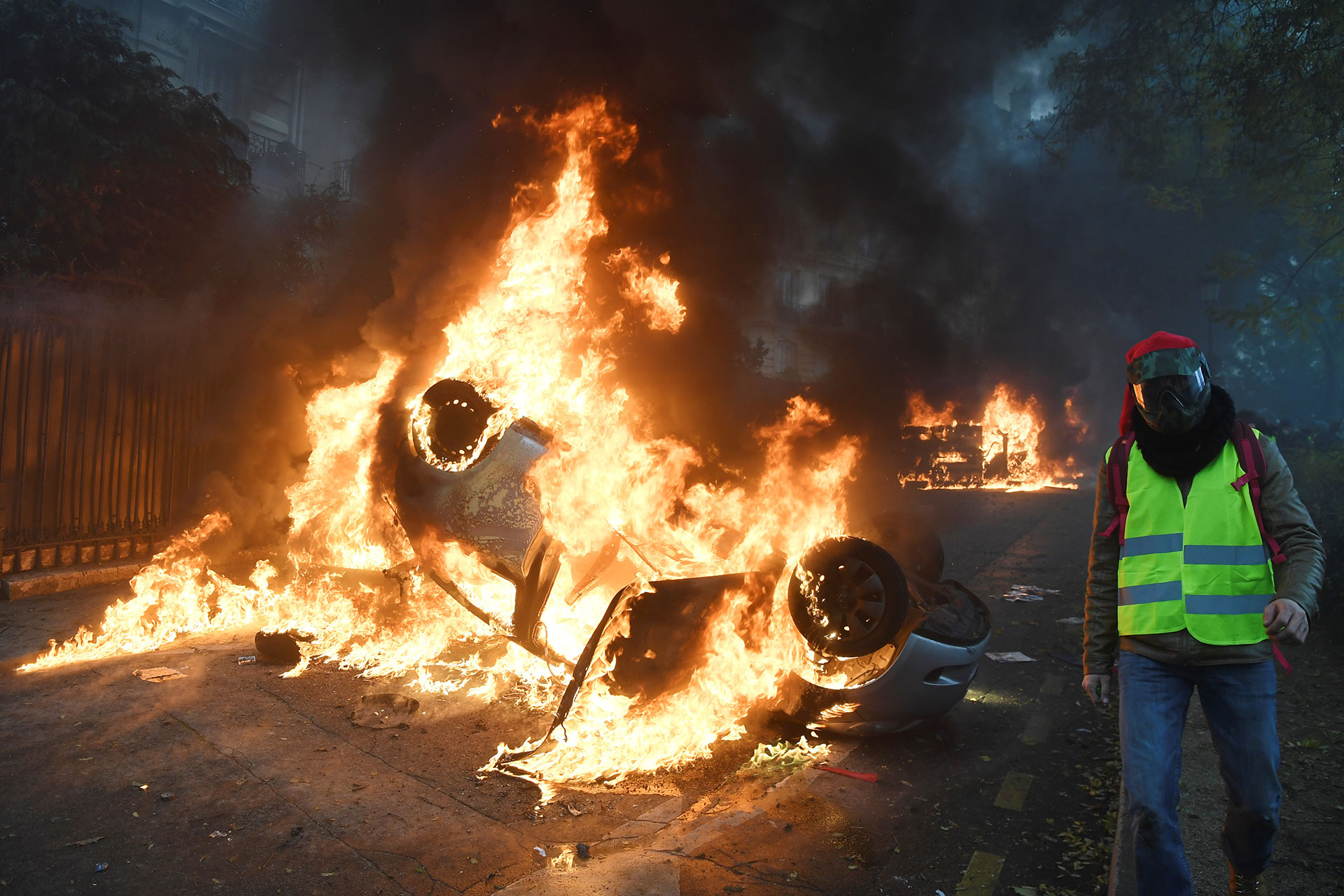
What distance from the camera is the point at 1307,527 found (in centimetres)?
264

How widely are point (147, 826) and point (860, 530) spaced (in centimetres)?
530

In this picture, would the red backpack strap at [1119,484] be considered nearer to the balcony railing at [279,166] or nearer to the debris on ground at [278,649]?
the debris on ground at [278,649]

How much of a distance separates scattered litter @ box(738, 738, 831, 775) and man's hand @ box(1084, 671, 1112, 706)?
1953 millimetres

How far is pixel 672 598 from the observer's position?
440 centimetres

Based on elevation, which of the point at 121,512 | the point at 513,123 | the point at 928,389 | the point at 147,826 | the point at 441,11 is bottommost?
the point at 147,826

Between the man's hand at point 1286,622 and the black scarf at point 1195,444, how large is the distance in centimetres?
51

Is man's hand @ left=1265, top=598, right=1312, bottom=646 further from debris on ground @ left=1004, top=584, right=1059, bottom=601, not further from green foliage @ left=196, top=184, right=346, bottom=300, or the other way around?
green foliage @ left=196, top=184, right=346, bottom=300

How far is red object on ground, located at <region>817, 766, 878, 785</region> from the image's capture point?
13.8 ft

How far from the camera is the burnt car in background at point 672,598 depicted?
438 cm

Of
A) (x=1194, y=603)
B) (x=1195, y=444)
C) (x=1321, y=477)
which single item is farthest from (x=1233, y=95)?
(x=1194, y=603)

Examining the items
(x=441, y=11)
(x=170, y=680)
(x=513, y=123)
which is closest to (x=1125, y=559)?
(x=170, y=680)

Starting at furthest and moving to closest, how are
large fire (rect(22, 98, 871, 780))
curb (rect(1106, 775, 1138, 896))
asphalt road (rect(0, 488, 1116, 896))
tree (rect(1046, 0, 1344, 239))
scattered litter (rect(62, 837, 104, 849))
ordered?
tree (rect(1046, 0, 1344, 239)) → large fire (rect(22, 98, 871, 780)) → scattered litter (rect(62, 837, 104, 849)) → asphalt road (rect(0, 488, 1116, 896)) → curb (rect(1106, 775, 1138, 896))

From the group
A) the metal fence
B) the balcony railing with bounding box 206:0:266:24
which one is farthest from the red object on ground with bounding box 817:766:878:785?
the balcony railing with bounding box 206:0:266:24

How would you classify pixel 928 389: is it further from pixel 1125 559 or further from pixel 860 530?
pixel 1125 559
